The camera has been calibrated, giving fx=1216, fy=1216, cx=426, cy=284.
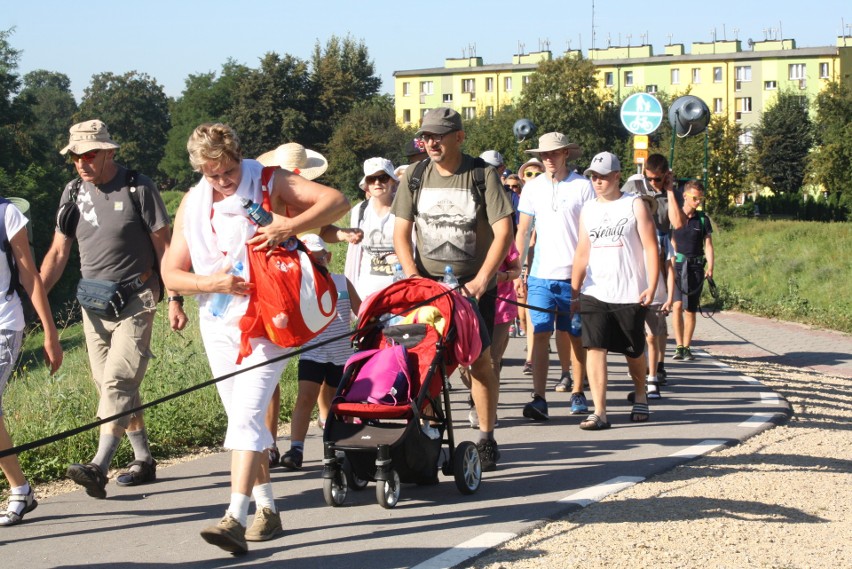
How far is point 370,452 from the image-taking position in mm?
6449

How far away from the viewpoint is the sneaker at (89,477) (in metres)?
6.75

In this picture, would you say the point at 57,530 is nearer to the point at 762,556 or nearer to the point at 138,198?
the point at 138,198

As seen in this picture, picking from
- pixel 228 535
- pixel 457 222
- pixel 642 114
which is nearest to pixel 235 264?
pixel 228 535

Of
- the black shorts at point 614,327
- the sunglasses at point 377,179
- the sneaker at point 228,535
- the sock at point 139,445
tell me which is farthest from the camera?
the sunglasses at point 377,179

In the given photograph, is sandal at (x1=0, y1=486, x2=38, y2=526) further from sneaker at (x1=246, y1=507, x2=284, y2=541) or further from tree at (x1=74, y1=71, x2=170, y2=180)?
tree at (x1=74, y1=71, x2=170, y2=180)

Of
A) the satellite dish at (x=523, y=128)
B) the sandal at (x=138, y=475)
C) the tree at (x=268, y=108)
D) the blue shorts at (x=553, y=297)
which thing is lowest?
the sandal at (x=138, y=475)

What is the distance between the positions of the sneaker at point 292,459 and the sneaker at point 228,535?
2224 millimetres

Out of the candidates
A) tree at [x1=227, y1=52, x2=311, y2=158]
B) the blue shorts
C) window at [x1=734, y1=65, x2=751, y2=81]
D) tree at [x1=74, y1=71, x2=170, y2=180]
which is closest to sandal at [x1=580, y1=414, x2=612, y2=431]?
the blue shorts

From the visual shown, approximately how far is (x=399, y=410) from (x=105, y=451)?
1845mm

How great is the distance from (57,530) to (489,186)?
316 cm

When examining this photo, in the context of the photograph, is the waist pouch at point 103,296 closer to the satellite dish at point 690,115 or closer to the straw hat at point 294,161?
the straw hat at point 294,161

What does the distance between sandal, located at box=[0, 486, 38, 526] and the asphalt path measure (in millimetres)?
50

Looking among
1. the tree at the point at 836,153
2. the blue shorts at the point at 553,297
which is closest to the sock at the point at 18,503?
the blue shorts at the point at 553,297

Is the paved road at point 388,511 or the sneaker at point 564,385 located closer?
the paved road at point 388,511
